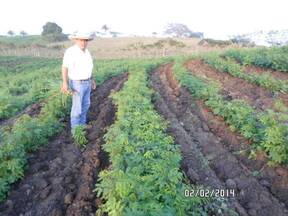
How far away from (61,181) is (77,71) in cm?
283

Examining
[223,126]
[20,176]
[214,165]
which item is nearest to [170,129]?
[223,126]

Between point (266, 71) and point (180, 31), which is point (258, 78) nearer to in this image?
point (266, 71)

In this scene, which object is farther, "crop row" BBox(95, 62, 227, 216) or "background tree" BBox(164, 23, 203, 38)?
"background tree" BBox(164, 23, 203, 38)

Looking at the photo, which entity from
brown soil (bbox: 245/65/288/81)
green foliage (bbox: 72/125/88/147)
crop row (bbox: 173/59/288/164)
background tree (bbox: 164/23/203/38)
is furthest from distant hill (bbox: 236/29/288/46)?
green foliage (bbox: 72/125/88/147)

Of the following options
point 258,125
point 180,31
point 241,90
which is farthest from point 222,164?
point 180,31

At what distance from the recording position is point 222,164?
23.9 feet

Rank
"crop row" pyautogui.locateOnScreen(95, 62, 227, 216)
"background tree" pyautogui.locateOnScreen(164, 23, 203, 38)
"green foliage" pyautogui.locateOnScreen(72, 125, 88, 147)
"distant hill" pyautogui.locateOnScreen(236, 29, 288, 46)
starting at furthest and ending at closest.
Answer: "background tree" pyautogui.locateOnScreen(164, 23, 203, 38) → "distant hill" pyautogui.locateOnScreen(236, 29, 288, 46) → "green foliage" pyautogui.locateOnScreen(72, 125, 88, 147) → "crop row" pyautogui.locateOnScreen(95, 62, 227, 216)

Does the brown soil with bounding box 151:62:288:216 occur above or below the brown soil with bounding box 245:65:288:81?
above

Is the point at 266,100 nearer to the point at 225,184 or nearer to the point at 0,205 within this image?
the point at 225,184

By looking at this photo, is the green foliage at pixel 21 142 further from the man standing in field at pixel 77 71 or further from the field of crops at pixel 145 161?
the man standing in field at pixel 77 71

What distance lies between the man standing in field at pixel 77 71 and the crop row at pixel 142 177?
1351mm

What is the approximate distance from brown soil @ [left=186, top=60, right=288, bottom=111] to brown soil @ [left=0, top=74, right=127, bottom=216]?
16.9ft

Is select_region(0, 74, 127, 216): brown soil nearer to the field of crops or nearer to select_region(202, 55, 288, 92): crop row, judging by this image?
the field of crops

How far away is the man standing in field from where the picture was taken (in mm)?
8180
